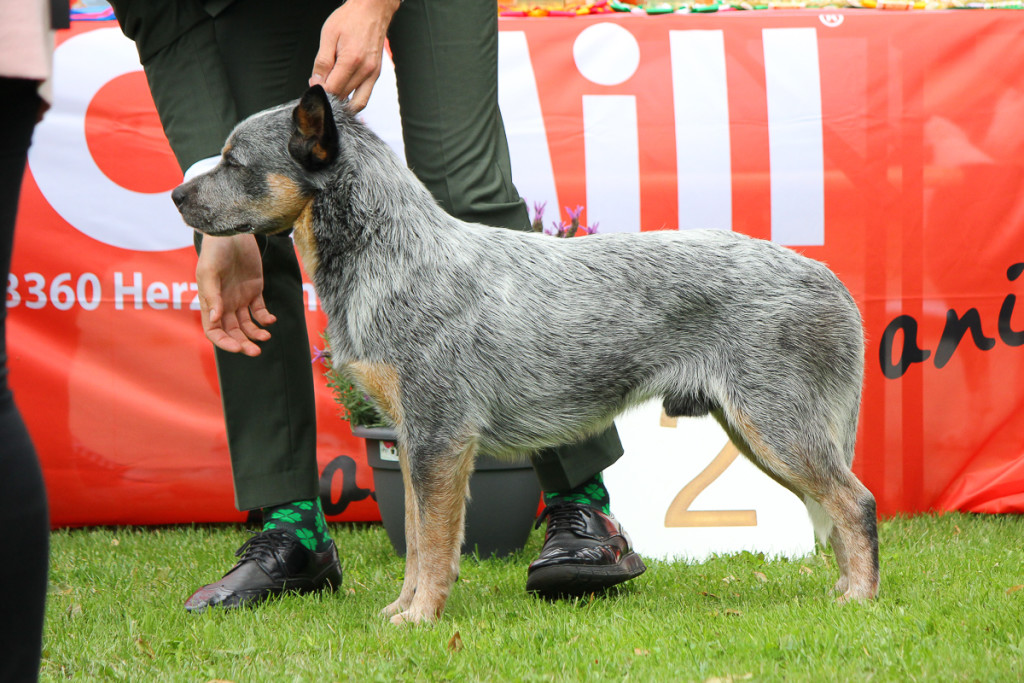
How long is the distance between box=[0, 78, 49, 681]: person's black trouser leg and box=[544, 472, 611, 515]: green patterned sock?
196cm

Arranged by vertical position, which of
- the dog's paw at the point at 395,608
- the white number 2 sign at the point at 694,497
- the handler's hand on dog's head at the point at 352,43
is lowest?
the white number 2 sign at the point at 694,497

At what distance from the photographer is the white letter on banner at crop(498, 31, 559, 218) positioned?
4523mm

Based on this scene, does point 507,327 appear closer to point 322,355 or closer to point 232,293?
point 232,293

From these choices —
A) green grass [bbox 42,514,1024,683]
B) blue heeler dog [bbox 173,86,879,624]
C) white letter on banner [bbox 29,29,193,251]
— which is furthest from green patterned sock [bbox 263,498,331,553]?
white letter on banner [bbox 29,29,193,251]

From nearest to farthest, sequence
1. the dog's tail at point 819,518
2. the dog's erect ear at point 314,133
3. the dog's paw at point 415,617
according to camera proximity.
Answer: the dog's erect ear at point 314,133, the dog's paw at point 415,617, the dog's tail at point 819,518

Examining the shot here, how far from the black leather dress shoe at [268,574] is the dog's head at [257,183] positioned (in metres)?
1.06

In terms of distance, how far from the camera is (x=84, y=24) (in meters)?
4.49

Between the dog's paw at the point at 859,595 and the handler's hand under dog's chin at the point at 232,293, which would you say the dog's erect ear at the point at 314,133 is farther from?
the dog's paw at the point at 859,595

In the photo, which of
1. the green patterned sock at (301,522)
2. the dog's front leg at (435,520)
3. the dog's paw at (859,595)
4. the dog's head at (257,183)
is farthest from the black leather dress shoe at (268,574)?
the dog's paw at (859,595)

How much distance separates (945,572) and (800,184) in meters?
2.04

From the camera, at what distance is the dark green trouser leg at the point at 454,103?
9.25 feet

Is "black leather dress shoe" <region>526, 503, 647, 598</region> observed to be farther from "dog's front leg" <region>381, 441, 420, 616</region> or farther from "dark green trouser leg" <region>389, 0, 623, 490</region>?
"dark green trouser leg" <region>389, 0, 623, 490</region>

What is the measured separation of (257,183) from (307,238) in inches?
8.1

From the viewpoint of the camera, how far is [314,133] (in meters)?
2.53
